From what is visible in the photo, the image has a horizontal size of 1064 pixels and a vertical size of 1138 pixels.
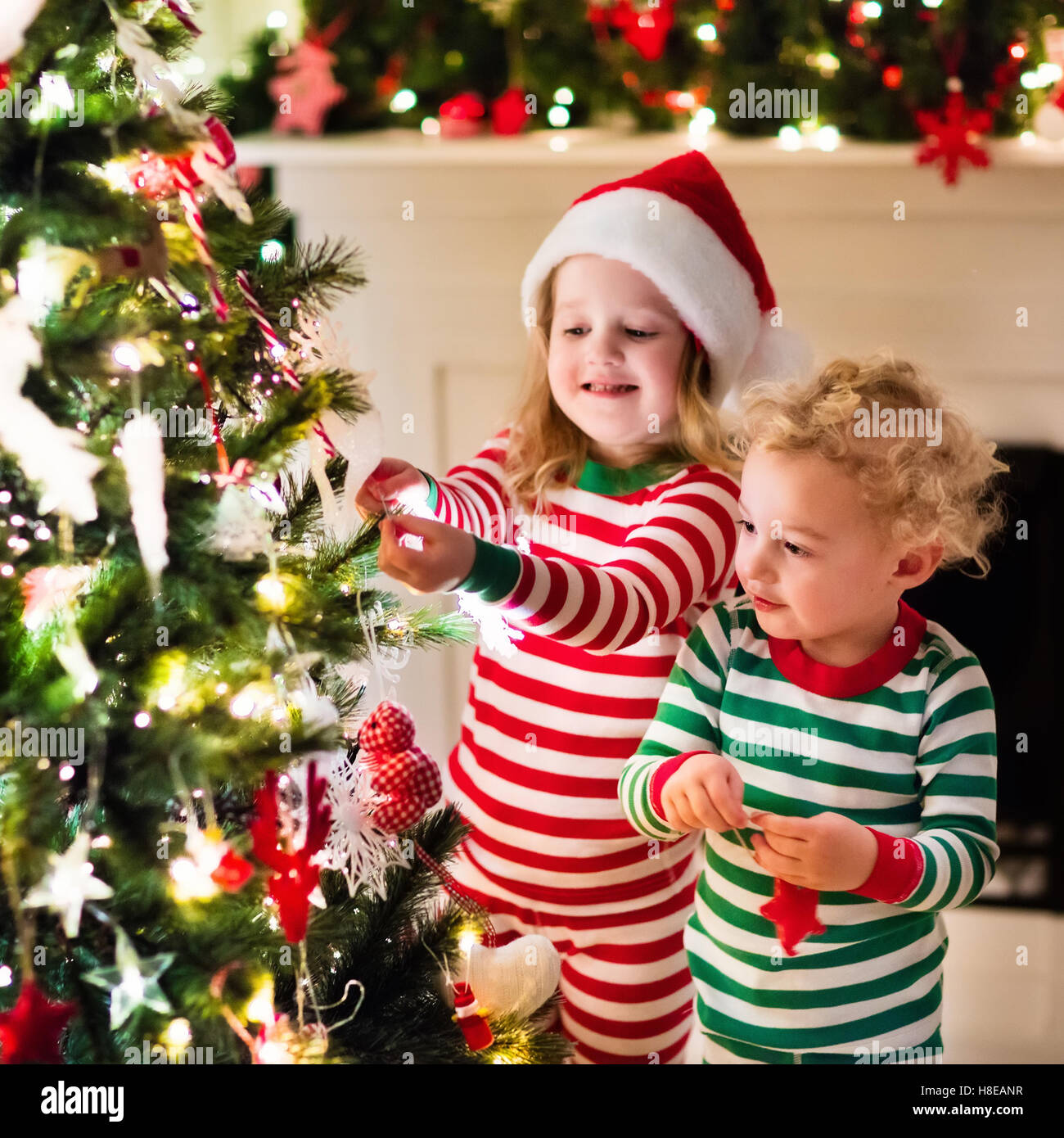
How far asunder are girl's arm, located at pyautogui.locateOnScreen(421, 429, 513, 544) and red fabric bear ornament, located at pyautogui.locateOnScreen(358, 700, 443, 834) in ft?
0.72

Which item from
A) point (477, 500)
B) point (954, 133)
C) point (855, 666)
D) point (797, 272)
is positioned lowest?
point (855, 666)

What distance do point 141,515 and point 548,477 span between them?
411mm

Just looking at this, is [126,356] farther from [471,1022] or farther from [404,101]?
[404,101]

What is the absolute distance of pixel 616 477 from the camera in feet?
3.40

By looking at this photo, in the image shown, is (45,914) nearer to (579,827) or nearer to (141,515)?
(141,515)

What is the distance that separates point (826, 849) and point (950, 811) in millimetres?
107

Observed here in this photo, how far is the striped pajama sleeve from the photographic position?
818 millimetres

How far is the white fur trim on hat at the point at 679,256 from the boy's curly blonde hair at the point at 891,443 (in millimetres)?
113

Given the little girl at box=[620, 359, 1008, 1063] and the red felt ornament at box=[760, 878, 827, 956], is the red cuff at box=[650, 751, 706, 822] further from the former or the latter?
the red felt ornament at box=[760, 878, 827, 956]

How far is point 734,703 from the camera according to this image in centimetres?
92

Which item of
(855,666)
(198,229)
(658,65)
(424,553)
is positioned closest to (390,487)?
(424,553)

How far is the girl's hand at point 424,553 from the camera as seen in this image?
0.82 m

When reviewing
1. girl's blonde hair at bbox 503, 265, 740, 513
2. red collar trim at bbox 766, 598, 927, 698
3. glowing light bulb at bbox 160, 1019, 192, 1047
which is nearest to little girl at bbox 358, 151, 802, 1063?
girl's blonde hair at bbox 503, 265, 740, 513
